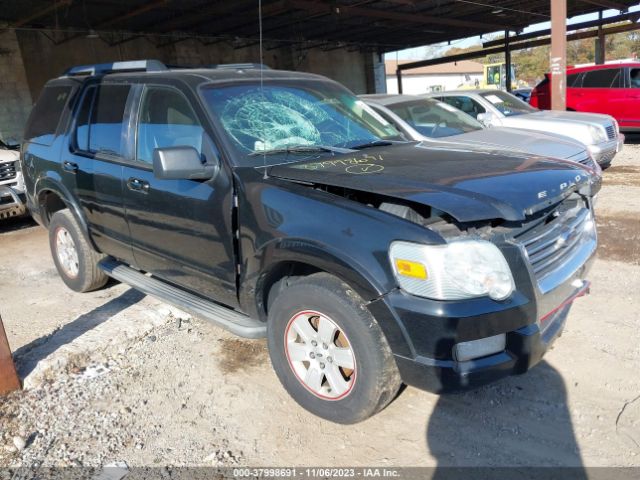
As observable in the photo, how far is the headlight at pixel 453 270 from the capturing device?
2443 millimetres

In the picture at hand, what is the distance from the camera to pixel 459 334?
2.42m

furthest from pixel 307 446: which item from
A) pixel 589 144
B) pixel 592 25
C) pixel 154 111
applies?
pixel 592 25

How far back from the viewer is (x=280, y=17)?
17422mm

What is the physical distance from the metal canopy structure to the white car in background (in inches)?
261

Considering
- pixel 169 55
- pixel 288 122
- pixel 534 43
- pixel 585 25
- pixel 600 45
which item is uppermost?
pixel 169 55

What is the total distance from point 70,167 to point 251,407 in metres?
2.70

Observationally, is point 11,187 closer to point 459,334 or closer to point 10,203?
point 10,203

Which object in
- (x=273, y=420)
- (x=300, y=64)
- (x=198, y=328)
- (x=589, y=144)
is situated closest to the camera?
(x=273, y=420)

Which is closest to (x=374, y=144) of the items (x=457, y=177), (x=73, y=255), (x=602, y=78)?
(x=457, y=177)

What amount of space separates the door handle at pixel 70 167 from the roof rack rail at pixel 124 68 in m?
0.82

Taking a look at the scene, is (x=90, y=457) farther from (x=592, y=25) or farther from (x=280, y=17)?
(x=592, y=25)

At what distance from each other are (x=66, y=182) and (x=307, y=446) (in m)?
3.23

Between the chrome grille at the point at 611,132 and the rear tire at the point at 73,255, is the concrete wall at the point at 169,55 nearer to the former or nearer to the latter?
the rear tire at the point at 73,255

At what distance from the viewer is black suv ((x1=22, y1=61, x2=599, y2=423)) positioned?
249 cm
